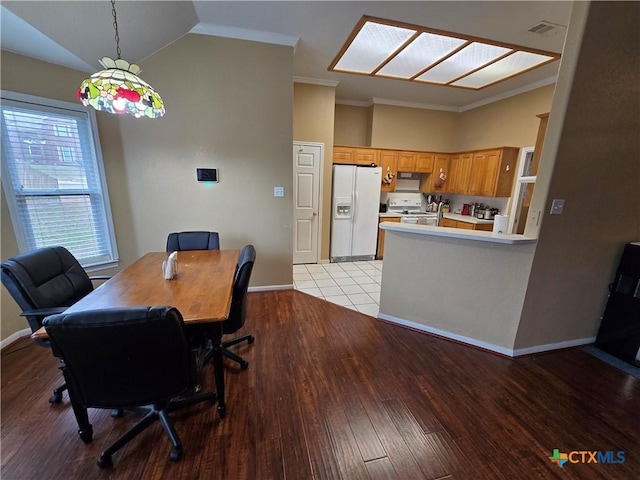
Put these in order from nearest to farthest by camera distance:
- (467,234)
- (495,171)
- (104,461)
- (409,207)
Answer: (104,461), (467,234), (495,171), (409,207)

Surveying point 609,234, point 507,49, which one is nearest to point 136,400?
point 609,234

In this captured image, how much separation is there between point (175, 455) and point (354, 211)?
3873 mm

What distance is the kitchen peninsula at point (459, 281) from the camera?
2.08 metres

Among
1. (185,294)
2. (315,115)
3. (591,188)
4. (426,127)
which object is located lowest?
(185,294)

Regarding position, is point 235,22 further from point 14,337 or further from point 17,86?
point 14,337

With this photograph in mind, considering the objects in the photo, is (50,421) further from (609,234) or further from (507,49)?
(507,49)

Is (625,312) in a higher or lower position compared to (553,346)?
higher

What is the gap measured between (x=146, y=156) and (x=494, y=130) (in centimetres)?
540

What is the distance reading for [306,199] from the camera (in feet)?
14.1

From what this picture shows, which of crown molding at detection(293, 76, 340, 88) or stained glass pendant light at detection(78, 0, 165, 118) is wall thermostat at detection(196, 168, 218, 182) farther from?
crown molding at detection(293, 76, 340, 88)

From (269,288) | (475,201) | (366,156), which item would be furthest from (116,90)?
(475,201)

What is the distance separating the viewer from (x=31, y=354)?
2109mm

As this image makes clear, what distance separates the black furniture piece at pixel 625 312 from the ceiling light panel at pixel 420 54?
8.48 ft

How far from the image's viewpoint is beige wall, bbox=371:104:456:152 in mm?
4871
